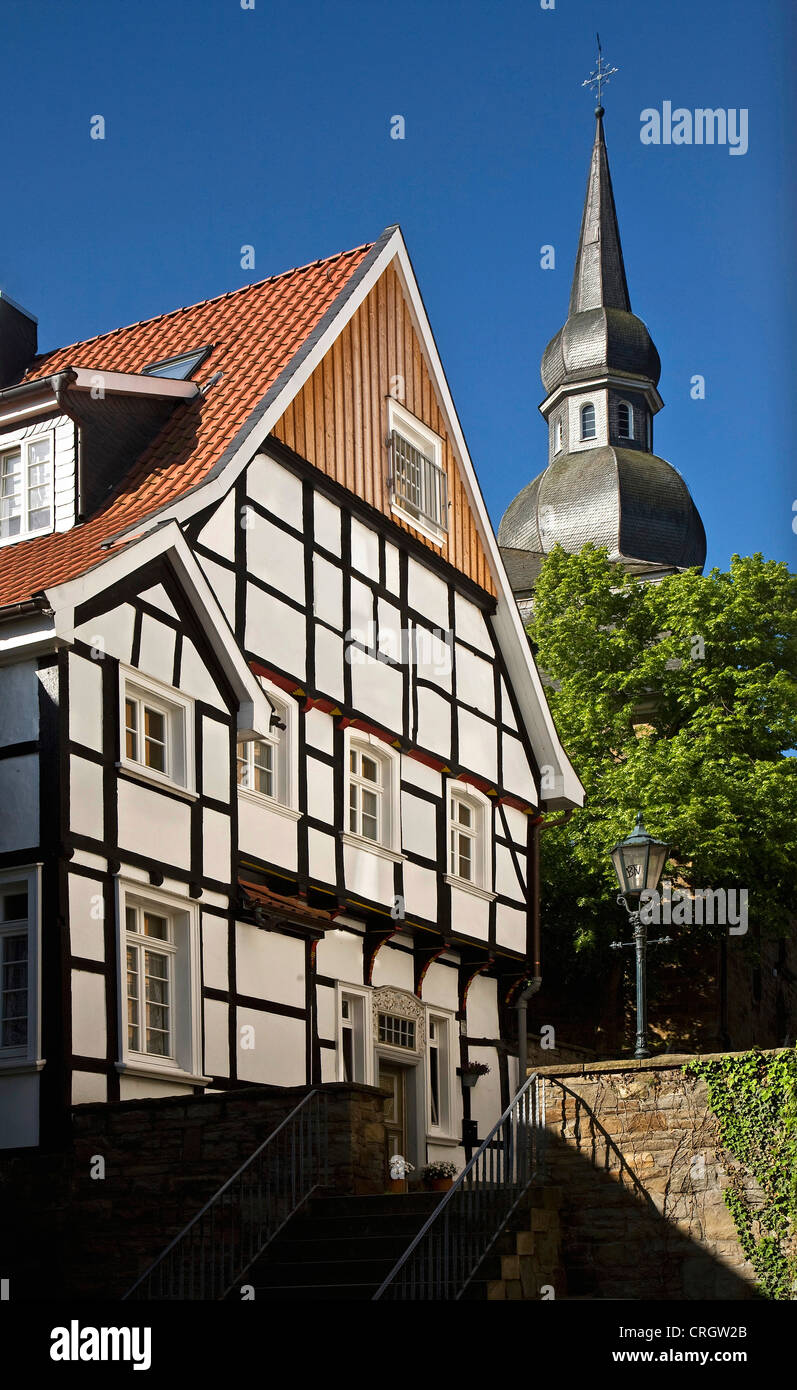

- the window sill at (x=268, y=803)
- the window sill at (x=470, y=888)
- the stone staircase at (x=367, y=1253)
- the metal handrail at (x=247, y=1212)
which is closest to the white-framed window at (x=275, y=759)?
the window sill at (x=268, y=803)

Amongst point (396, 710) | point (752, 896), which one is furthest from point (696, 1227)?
point (752, 896)

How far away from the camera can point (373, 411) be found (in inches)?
870

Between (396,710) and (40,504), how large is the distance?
4.94m

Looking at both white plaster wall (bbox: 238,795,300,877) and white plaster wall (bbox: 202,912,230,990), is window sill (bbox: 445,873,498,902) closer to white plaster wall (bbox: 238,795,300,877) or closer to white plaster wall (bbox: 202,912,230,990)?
white plaster wall (bbox: 238,795,300,877)

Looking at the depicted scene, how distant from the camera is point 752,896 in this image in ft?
97.5

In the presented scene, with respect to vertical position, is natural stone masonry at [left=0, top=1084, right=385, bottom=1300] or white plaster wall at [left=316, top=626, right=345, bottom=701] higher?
white plaster wall at [left=316, top=626, right=345, bottom=701]

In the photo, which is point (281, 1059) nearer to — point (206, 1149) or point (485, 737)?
point (206, 1149)

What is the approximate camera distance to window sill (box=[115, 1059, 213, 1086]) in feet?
51.2

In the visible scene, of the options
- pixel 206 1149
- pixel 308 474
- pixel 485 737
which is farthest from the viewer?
pixel 485 737

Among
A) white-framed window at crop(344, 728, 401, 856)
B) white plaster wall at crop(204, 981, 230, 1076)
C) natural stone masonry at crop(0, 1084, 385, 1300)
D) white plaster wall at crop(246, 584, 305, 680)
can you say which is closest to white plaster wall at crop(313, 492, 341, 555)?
white plaster wall at crop(246, 584, 305, 680)

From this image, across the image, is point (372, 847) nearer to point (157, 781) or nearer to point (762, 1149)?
point (157, 781)

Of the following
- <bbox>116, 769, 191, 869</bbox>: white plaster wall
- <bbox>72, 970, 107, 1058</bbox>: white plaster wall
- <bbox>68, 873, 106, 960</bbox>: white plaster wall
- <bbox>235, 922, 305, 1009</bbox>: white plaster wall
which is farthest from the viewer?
<bbox>235, 922, 305, 1009</bbox>: white plaster wall

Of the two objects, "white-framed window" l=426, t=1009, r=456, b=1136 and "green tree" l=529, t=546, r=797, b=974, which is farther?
"green tree" l=529, t=546, r=797, b=974

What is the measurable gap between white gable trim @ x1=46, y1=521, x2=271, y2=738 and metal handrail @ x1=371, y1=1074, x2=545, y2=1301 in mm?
4485
